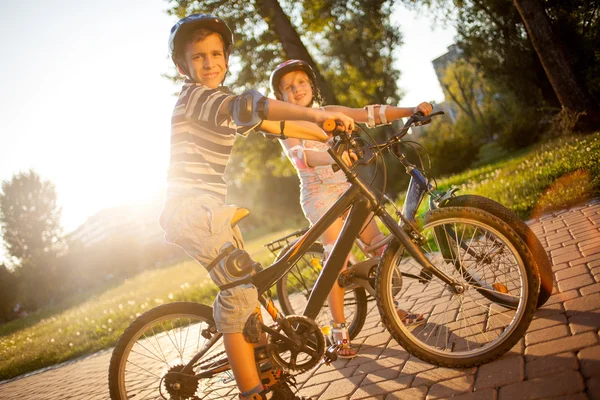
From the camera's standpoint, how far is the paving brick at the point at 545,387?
2.01 meters

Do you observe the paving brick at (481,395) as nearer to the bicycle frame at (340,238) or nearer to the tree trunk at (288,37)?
the bicycle frame at (340,238)

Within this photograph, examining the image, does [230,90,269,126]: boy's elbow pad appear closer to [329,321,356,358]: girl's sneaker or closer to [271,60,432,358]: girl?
[271,60,432,358]: girl

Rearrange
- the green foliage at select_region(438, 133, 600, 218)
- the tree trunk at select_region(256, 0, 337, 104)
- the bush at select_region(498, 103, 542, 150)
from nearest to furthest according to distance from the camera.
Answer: the green foliage at select_region(438, 133, 600, 218) < the tree trunk at select_region(256, 0, 337, 104) < the bush at select_region(498, 103, 542, 150)

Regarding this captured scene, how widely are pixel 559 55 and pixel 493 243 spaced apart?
1321cm

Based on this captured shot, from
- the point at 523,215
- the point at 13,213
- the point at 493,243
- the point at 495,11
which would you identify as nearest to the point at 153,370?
the point at 493,243

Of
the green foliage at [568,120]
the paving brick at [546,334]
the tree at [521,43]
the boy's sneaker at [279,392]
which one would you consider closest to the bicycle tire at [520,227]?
the paving brick at [546,334]

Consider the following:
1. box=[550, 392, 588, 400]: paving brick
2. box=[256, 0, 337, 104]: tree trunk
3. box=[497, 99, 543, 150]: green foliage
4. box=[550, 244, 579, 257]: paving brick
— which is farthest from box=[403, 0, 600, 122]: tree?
box=[550, 392, 588, 400]: paving brick

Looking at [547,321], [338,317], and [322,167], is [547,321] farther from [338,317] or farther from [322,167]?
[322,167]

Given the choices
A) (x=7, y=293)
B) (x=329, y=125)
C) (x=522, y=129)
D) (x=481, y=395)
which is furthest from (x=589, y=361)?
(x=7, y=293)

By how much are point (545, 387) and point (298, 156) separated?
2.23 meters

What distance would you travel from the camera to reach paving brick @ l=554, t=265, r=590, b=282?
134 inches

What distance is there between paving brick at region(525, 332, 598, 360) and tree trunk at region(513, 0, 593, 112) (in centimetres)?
1317

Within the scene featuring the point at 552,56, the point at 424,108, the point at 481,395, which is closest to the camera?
the point at 481,395

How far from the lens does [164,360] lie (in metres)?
2.94
